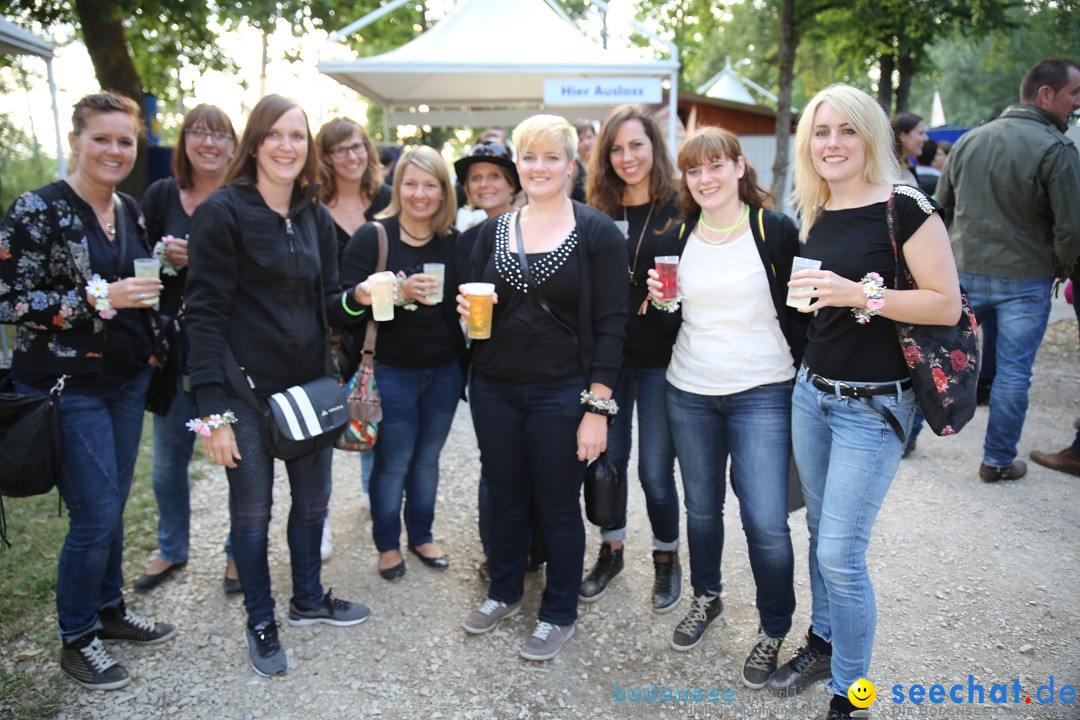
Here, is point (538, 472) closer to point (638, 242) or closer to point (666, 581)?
point (666, 581)

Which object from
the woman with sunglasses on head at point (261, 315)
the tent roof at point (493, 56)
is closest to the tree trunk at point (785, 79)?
the tent roof at point (493, 56)

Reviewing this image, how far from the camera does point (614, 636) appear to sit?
10.1ft

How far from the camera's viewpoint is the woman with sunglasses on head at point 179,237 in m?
3.11

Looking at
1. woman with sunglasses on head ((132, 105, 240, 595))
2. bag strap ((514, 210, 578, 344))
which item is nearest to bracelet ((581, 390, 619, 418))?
bag strap ((514, 210, 578, 344))

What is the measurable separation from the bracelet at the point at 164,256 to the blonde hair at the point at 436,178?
88 cm

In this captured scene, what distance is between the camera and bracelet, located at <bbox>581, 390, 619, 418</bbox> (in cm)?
274

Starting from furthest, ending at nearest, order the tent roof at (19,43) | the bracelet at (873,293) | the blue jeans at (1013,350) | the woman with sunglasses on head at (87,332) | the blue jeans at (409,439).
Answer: the tent roof at (19,43)
the blue jeans at (1013,350)
the blue jeans at (409,439)
the woman with sunglasses on head at (87,332)
the bracelet at (873,293)

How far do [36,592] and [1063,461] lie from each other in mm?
5649

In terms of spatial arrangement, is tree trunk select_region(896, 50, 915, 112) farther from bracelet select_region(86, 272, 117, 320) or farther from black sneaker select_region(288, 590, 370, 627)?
bracelet select_region(86, 272, 117, 320)

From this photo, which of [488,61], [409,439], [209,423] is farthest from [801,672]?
[488,61]

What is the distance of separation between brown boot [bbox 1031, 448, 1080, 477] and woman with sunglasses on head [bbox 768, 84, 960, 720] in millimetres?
2920

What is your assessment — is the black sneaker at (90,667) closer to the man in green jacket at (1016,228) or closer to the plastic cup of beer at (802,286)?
the plastic cup of beer at (802,286)

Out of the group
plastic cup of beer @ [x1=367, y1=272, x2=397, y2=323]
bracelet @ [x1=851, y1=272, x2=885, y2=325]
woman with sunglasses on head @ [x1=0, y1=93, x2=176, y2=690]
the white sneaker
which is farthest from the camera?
the white sneaker

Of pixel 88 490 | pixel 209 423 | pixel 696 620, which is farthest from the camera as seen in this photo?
pixel 696 620
